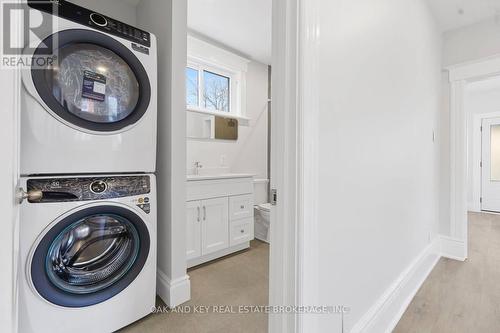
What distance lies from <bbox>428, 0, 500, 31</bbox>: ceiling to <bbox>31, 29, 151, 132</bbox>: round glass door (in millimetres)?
2632

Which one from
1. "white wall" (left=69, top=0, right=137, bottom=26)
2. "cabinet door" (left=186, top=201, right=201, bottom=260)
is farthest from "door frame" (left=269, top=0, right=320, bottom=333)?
"white wall" (left=69, top=0, right=137, bottom=26)

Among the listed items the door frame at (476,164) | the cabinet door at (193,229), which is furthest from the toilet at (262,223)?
the door frame at (476,164)

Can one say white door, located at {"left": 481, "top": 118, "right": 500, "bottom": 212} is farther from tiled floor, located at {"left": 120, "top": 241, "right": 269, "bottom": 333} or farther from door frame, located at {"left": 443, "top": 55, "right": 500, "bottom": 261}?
tiled floor, located at {"left": 120, "top": 241, "right": 269, "bottom": 333}

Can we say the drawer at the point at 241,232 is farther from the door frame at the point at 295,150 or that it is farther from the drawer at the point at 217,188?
the door frame at the point at 295,150

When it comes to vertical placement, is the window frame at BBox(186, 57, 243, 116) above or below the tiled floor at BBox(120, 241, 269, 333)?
above

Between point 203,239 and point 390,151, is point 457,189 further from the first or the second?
point 203,239

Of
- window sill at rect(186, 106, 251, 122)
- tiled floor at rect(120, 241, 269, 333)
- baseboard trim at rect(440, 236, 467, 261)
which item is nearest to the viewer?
tiled floor at rect(120, 241, 269, 333)

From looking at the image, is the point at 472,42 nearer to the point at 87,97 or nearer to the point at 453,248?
→ the point at 453,248

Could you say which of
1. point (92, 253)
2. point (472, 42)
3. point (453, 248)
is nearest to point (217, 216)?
point (92, 253)

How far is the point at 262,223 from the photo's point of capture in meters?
3.05

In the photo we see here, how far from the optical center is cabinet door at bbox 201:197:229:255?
2.29m

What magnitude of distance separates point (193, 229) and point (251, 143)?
5.27ft

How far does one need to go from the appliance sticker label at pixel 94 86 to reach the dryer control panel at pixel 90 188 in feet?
1.47

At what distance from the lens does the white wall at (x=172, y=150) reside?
1634 millimetres
